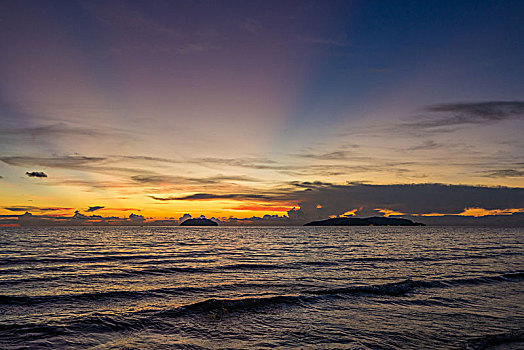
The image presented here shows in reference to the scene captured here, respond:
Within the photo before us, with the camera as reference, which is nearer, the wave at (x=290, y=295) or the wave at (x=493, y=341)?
the wave at (x=493, y=341)

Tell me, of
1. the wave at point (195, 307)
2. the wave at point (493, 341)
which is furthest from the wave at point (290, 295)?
the wave at point (493, 341)

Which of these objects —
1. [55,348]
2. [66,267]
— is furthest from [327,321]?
[66,267]

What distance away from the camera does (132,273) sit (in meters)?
30.0

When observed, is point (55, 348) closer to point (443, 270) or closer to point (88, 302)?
point (88, 302)

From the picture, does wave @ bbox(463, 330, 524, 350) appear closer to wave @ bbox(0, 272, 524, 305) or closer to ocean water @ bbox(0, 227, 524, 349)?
ocean water @ bbox(0, 227, 524, 349)

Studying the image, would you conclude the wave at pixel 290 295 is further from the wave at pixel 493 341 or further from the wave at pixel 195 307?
the wave at pixel 493 341

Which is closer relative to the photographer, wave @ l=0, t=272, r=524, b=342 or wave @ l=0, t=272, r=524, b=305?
wave @ l=0, t=272, r=524, b=342

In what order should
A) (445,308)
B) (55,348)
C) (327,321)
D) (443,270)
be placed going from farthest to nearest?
(443,270) → (445,308) → (327,321) → (55,348)

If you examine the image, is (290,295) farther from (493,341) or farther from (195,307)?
(493,341)

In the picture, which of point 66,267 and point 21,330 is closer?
point 21,330

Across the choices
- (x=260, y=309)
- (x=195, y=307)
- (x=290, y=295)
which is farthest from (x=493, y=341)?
(x=195, y=307)

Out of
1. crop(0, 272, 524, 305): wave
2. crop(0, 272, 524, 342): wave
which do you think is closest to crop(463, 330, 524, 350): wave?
crop(0, 272, 524, 342): wave

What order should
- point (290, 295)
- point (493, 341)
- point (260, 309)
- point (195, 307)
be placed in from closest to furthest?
point (493, 341), point (260, 309), point (195, 307), point (290, 295)

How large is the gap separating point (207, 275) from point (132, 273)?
6.71 metres
